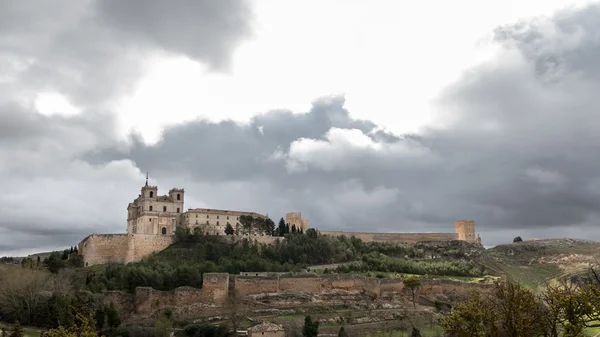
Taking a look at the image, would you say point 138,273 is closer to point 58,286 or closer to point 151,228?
point 58,286

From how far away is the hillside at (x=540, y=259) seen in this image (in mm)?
72312

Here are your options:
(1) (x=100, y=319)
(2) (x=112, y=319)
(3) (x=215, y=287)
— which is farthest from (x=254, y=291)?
(1) (x=100, y=319)

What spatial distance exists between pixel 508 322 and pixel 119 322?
92.9 ft

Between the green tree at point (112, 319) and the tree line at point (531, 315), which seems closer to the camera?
the tree line at point (531, 315)

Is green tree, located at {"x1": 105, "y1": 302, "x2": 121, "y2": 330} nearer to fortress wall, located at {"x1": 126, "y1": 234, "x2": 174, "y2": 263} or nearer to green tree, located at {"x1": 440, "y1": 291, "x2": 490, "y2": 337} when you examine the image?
fortress wall, located at {"x1": 126, "y1": 234, "x2": 174, "y2": 263}

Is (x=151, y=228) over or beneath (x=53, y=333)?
over

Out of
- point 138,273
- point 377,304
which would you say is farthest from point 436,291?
point 138,273

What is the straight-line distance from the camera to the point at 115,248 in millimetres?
61688

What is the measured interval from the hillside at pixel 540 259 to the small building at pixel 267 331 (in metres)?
37.8

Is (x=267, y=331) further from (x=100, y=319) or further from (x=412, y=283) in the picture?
(x=412, y=283)

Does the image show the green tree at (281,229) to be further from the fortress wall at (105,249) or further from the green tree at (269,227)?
the fortress wall at (105,249)

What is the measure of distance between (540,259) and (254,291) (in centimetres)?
5051

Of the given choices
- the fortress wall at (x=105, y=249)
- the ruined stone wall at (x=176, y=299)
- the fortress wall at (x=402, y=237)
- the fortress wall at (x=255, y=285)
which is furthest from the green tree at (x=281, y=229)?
the ruined stone wall at (x=176, y=299)

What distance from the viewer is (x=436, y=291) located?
54.8 meters
